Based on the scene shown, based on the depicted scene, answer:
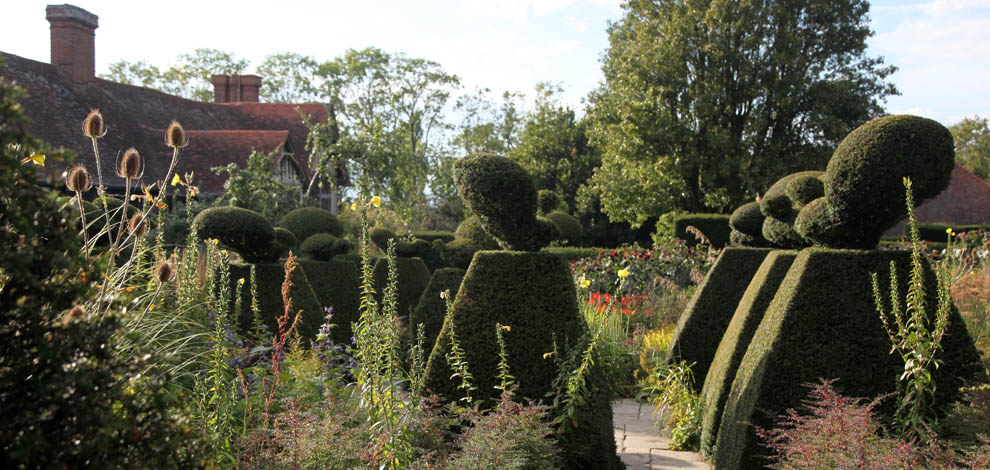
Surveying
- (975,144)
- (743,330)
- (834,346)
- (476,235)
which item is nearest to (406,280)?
(476,235)

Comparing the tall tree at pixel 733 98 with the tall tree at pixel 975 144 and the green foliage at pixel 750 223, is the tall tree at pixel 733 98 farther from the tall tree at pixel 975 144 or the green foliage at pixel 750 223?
the tall tree at pixel 975 144

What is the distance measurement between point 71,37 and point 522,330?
2320cm

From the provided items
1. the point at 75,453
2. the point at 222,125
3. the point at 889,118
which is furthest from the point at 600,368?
the point at 222,125

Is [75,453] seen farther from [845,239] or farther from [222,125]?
[222,125]

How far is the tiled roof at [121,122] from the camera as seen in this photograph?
19.4m

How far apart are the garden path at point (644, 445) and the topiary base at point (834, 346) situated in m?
0.99

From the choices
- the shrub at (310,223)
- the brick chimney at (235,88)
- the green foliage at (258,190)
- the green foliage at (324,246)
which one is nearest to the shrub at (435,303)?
the green foliage at (324,246)

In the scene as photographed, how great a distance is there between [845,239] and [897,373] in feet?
2.79

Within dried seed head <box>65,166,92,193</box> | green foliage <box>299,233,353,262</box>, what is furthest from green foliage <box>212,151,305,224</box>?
dried seed head <box>65,166,92,193</box>

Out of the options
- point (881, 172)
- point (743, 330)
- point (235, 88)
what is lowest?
point (743, 330)

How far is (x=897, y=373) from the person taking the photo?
4.04 m

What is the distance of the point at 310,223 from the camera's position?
10.7 meters

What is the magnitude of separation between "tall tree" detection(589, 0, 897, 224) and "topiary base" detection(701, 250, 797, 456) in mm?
16697

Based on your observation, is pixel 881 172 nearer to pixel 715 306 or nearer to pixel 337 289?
pixel 715 306
